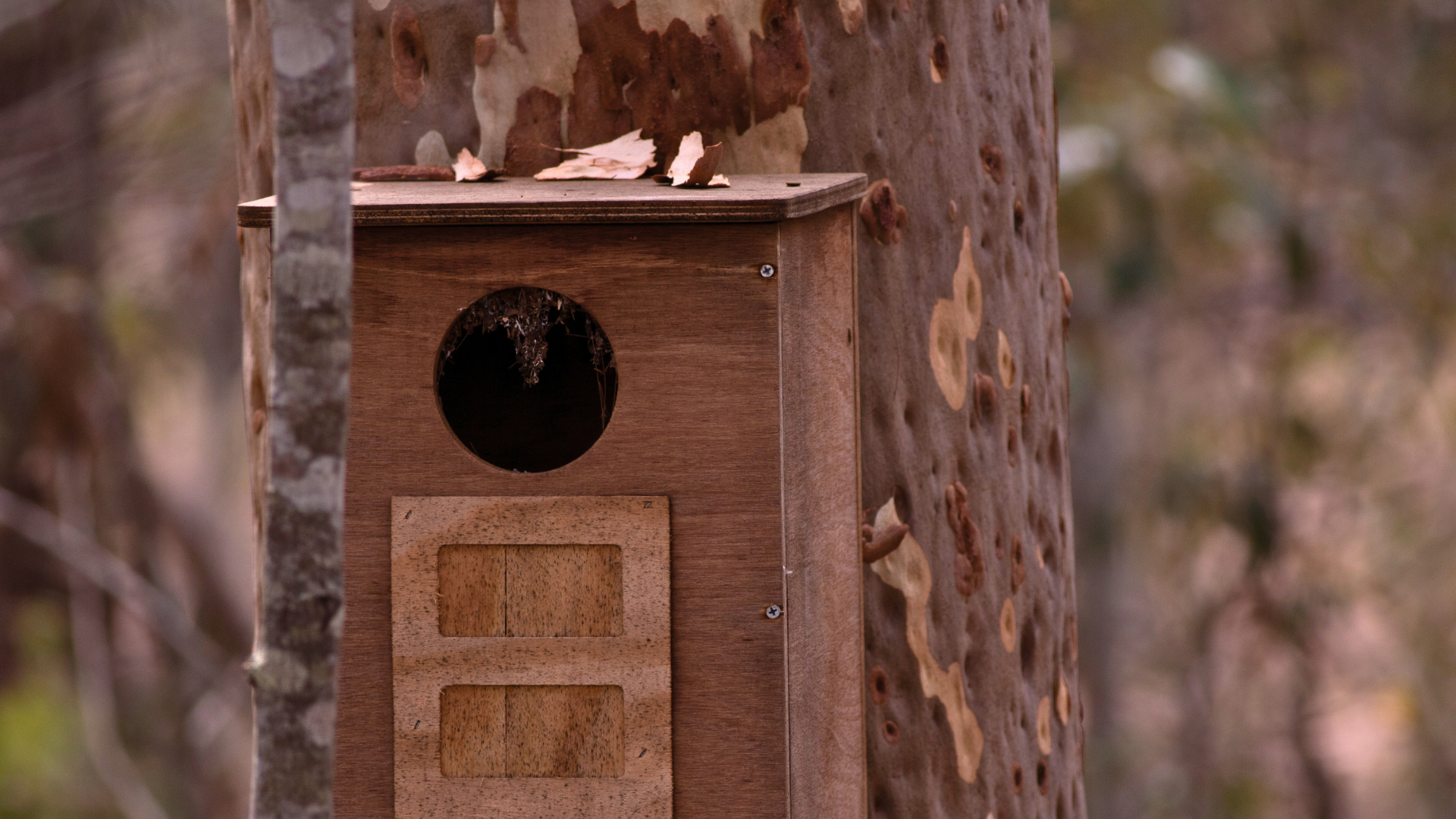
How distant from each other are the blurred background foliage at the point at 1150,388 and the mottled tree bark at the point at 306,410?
4227 mm

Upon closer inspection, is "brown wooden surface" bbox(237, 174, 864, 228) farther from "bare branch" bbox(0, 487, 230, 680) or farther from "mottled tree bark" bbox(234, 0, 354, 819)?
"bare branch" bbox(0, 487, 230, 680)

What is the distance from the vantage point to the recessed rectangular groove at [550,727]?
1409mm

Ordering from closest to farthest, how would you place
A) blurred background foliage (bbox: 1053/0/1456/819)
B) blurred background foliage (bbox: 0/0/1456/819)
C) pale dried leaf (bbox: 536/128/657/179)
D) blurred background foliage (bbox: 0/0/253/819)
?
pale dried leaf (bbox: 536/128/657/179) < blurred background foliage (bbox: 0/0/253/819) < blurred background foliage (bbox: 0/0/1456/819) < blurred background foliage (bbox: 1053/0/1456/819)

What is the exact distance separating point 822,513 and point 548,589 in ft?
0.89

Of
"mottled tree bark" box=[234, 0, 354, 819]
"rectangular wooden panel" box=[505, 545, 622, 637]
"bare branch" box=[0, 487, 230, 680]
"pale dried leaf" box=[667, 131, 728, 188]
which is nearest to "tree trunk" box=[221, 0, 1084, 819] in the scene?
"pale dried leaf" box=[667, 131, 728, 188]

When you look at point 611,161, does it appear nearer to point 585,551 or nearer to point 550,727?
point 585,551

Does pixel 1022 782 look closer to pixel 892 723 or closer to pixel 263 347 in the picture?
pixel 892 723

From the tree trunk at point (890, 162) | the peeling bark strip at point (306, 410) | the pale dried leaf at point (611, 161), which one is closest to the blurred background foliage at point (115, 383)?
the tree trunk at point (890, 162)

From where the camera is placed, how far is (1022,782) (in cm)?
178

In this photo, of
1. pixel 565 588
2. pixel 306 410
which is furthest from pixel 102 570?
pixel 306 410

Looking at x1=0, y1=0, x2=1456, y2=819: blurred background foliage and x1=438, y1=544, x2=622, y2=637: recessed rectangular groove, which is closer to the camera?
x1=438, y1=544, x2=622, y2=637: recessed rectangular groove

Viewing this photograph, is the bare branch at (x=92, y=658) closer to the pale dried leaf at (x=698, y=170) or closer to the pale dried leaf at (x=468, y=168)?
the pale dried leaf at (x=468, y=168)

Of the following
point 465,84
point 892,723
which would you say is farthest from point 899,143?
point 892,723

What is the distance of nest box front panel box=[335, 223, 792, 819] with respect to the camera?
4.53 feet
